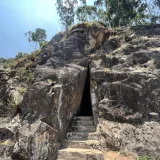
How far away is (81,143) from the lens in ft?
21.2

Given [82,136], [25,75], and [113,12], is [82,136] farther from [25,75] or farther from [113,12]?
[113,12]

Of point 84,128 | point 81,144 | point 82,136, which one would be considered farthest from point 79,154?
point 84,128

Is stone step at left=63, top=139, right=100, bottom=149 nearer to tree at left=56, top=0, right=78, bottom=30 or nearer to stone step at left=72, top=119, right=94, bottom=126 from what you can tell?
stone step at left=72, top=119, right=94, bottom=126

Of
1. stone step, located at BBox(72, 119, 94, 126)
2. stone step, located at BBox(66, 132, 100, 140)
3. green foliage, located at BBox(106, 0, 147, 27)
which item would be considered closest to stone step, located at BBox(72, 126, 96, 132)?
stone step, located at BBox(72, 119, 94, 126)

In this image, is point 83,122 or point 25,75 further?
point 25,75

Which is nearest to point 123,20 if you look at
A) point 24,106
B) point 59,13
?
point 59,13

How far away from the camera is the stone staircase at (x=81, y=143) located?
594 centimetres

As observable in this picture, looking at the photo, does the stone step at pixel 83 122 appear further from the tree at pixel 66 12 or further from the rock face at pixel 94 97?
the tree at pixel 66 12

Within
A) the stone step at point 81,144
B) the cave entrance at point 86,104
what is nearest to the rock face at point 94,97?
the stone step at point 81,144

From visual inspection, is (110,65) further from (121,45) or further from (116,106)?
(116,106)

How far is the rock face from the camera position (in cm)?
612

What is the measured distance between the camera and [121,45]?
9273mm

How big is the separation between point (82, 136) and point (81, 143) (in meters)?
0.45

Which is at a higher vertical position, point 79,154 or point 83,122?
point 83,122
